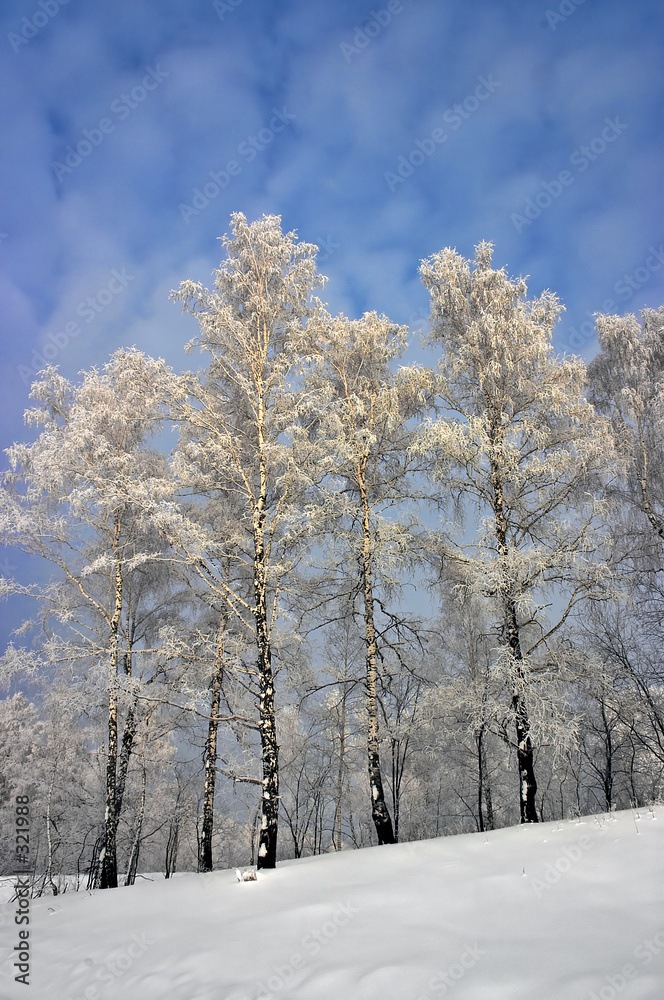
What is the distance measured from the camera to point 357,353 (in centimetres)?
1187

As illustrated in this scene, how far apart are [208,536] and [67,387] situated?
609 centimetres

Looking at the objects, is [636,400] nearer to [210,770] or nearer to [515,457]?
[515,457]

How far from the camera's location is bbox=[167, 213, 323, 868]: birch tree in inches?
385

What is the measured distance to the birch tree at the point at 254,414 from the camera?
9.77m

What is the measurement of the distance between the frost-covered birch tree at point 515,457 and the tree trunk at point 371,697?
1582 mm

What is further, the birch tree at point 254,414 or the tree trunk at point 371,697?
the birch tree at point 254,414

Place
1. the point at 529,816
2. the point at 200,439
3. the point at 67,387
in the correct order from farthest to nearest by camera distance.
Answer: the point at 67,387, the point at 200,439, the point at 529,816

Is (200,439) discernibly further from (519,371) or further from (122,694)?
(519,371)

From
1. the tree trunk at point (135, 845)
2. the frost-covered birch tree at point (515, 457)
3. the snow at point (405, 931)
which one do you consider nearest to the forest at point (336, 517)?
the frost-covered birch tree at point (515, 457)

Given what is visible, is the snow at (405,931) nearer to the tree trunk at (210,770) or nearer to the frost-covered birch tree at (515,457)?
the frost-covered birch tree at (515,457)

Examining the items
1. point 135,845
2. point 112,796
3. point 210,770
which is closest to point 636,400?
point 210,770

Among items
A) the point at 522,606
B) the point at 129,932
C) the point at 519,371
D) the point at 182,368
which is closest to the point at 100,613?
the point at 182,368

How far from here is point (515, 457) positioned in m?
9.72

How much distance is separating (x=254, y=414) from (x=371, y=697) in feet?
20.7
